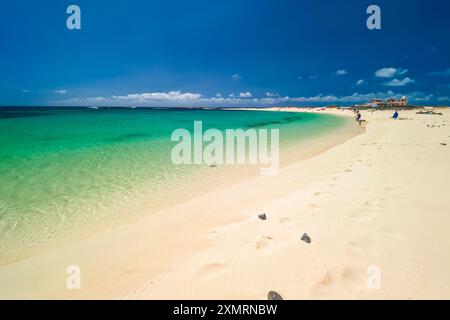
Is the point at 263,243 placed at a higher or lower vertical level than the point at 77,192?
lower

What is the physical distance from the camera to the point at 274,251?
2936 millimetres

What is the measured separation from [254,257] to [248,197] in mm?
2670

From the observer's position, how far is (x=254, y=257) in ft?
9.35

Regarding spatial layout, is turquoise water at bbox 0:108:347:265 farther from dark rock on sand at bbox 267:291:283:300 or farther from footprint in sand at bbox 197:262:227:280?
dark rock on sand at bbox 267:291:283:300

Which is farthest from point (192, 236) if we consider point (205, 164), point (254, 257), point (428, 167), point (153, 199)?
point (428, 167)

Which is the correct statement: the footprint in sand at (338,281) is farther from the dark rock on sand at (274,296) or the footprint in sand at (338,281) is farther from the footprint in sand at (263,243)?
the footprint in sand at (263,243)

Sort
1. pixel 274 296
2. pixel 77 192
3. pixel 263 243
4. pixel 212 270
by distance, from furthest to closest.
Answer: pixel 77 192
pixel 263 243
pixel 212 270
pixel 274 296

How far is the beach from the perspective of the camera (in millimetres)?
2373

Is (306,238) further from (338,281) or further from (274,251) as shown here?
(338,281)

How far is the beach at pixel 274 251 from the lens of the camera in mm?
2373

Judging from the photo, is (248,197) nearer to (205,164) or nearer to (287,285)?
(287,285)

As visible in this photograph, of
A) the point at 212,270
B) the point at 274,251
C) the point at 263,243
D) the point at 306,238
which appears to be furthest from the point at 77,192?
the point at 306,238

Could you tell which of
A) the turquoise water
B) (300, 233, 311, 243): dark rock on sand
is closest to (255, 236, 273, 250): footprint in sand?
(300, 233, 311, 243): dark rock on sand

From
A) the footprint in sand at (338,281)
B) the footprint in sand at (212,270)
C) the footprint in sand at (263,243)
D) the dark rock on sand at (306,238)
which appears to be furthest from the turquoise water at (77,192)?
the footprint in sand at (338,281)
